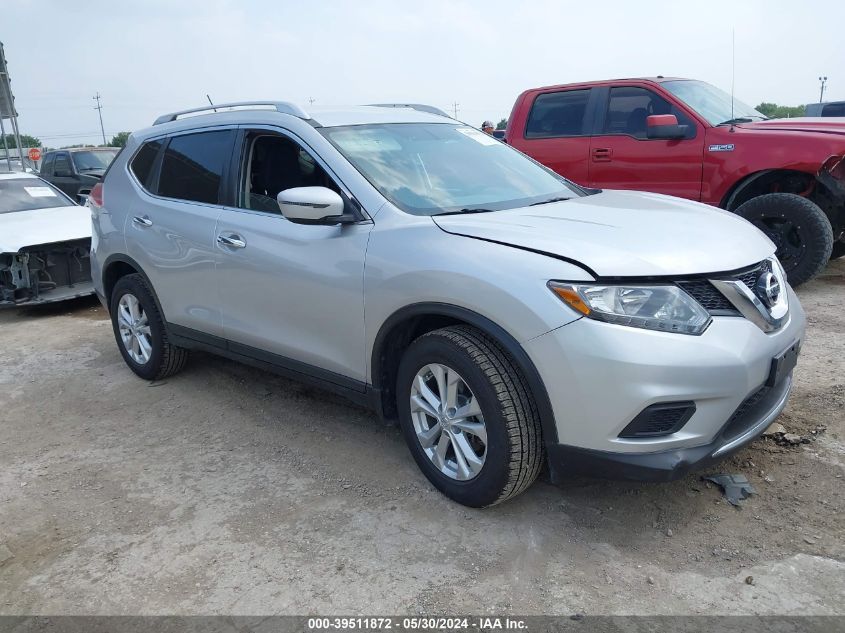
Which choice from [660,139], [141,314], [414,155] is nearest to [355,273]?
Result: [414,155]

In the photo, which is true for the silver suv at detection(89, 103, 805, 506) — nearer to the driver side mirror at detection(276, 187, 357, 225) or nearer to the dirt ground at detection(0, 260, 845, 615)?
the driver side mirror at detection(276, 187, 357, 225)

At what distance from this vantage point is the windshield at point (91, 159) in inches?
565

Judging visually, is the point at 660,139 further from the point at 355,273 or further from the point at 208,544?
the point at 208,544

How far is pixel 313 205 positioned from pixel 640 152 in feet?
15.6

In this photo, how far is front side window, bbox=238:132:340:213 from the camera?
12.3 ft

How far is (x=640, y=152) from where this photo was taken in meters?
7.00

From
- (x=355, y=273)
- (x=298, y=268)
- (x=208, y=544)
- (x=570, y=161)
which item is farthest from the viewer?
(x=570, y=161)

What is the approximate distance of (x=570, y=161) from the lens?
746 centimetres

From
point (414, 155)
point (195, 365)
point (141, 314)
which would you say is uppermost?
→ point (414, 155)

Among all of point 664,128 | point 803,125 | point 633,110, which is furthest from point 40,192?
point 803,125

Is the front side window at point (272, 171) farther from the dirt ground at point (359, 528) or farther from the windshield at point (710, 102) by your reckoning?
the windshield at point (710, 102)

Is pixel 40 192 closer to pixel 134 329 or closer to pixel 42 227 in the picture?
pixel 42 227

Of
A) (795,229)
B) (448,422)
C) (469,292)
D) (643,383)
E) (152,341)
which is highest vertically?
(469,292)

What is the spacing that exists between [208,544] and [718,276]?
2342mm
